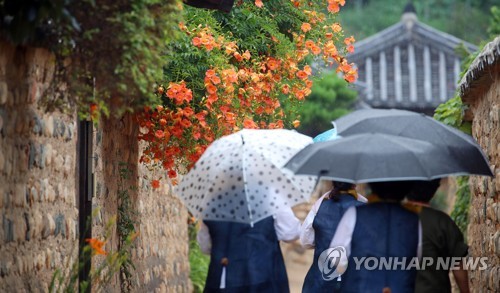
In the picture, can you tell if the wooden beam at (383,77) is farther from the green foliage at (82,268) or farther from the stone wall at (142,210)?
the green foliage at (82,268)

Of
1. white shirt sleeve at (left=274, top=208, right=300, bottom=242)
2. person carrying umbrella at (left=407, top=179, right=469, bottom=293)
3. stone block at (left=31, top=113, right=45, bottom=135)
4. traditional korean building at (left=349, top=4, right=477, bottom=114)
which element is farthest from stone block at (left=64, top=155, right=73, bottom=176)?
traditional korean building at (left=349, top=4, right=477, bottom=114)

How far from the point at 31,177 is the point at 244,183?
4.11ft

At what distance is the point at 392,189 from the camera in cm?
580

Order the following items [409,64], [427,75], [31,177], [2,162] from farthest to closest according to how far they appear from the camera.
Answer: [409,64]
[427,75]
[31,177]
[2,162]

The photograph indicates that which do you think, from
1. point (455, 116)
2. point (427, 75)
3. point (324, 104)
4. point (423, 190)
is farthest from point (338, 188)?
point (427, 75)

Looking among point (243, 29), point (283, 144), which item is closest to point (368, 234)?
point (283, 144)

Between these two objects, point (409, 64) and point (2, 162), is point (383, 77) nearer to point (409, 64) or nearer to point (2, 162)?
point (409, 64)

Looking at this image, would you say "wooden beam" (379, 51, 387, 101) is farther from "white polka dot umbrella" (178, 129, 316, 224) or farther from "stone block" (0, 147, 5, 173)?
"stone block" (0, 147, 5, 173)

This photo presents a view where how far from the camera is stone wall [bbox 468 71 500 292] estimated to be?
7.51 meters

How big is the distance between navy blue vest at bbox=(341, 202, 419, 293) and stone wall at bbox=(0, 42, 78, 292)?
6.15ft

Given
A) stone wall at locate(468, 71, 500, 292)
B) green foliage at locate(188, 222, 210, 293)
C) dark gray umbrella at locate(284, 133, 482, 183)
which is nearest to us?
dark gray umbrella at locate(284, 133, 482, 183)

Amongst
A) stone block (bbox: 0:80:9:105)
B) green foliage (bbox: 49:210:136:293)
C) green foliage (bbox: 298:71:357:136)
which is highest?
green foliage (bbox: 298:71:357:136)

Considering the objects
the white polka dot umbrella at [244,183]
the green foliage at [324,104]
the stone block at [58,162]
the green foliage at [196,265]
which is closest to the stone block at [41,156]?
the stone block at [58,162]

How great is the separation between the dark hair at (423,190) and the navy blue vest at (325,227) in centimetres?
117
